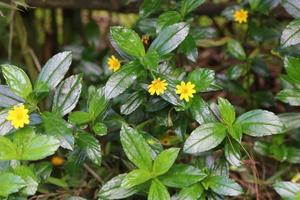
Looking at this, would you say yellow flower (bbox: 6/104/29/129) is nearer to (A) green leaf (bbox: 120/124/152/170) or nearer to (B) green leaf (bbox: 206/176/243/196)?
(A) green leaf (bbox: 120/124/152/170)

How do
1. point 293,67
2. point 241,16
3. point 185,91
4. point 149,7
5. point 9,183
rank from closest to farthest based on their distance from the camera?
1. point 9,183
2. point 185,91
3. point 293,67
4. point 149,7
5. point 241,16

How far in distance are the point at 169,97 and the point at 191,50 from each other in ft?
0.75

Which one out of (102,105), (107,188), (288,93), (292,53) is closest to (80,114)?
(102,105)

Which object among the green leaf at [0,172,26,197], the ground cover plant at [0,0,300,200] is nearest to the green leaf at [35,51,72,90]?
the ground cover plant at [0,0,300,200]

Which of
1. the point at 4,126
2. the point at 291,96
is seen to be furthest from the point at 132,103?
the point at 291,96

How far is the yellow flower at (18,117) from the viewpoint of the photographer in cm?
112

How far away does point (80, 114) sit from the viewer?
1.24 m

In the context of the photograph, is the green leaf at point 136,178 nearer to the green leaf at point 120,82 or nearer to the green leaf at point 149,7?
the green leaf at point 120,82

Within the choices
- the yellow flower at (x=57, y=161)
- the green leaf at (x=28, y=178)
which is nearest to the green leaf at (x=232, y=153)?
the green leaf at (x=28, y=178)

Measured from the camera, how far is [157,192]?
1150 mm

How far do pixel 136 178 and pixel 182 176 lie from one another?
0.35 feet

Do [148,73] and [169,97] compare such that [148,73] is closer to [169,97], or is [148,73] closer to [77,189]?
[169,97]

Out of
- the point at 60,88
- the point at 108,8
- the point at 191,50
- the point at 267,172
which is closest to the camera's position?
the point at 60,88

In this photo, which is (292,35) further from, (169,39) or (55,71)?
(55,71)
